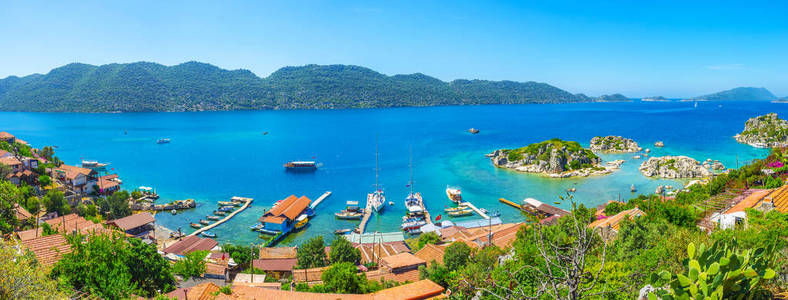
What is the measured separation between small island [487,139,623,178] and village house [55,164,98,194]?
4929 cm

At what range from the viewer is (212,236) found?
30.6m

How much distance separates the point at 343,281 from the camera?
16.0 m

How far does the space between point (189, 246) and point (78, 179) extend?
19.5 meters

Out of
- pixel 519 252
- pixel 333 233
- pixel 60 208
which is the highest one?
pixel 519 252

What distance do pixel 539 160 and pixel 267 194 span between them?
118ft

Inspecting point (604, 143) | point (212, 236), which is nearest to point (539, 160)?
point (604, 143)

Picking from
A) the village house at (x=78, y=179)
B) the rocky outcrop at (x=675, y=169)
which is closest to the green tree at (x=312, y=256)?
the village house at (x=78, y=179)

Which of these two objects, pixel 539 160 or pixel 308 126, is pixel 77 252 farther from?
pixel 308 126

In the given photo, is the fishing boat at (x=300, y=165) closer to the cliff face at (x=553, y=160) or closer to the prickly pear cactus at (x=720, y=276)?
the cliff face at (x=553, y=160)

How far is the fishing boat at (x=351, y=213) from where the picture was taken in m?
35.3

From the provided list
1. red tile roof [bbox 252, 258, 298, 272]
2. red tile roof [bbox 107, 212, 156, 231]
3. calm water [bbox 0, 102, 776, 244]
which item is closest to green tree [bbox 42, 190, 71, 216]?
red tile roof [bbox 107, 212, 156, 231]

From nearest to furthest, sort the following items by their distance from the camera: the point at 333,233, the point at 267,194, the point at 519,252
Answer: the point at 519,252 → the point at 333,233 → the point at 267,194

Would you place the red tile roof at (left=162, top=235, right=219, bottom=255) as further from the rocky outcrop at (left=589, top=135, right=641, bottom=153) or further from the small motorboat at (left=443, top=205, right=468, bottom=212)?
the rocky outcrop at (left=589, top=135, right=641, bottom=153)

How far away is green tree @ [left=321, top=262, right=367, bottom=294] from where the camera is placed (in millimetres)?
15977
